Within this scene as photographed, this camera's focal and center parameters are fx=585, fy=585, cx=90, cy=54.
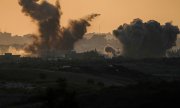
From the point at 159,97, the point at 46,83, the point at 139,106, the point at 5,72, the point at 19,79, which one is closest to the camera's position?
the point at 139,106

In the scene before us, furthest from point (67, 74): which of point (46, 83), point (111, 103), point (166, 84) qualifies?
point (111, 103)

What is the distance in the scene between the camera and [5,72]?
197000 mm

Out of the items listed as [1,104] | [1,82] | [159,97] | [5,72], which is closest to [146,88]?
[159,97]

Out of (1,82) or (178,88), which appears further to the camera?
(1,82)

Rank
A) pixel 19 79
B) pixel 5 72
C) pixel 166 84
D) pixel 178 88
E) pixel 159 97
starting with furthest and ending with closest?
pixel 5 72 → pixel 19 79 → pixel 166 84 → pixel 178 88 → pixel 159 97

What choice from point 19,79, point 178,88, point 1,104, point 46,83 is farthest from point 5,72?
point 178,88

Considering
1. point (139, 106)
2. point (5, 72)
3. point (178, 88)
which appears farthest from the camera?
point (5, 72)

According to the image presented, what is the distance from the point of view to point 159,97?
123 m

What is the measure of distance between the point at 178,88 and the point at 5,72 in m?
79.7

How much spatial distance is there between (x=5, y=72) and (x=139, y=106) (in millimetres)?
90071

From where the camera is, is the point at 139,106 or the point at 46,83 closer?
the point at 139,106

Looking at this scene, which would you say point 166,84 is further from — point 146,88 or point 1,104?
point 1,104

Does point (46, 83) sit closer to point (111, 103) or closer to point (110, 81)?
point (110, 81)

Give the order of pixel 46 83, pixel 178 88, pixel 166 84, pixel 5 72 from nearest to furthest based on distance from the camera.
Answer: pixel 178 88 → pixel 166 84 → pixel 46 83 → pixel 5 72
